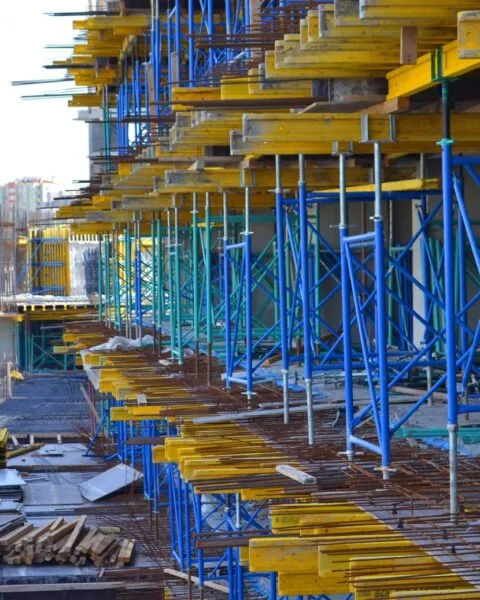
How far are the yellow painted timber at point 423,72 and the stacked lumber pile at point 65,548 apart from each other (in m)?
11.9

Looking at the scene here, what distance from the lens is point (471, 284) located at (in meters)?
20.1

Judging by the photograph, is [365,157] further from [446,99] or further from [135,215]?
[135,215]

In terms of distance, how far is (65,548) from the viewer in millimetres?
22484

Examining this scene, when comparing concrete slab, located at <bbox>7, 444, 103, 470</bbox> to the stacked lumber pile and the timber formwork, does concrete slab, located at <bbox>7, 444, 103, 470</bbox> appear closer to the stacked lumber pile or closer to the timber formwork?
the timber formwork

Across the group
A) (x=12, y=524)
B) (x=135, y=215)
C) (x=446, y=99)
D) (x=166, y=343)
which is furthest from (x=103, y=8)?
(x=446, y=99)

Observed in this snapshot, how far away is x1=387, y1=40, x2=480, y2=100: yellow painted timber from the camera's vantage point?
390 inches

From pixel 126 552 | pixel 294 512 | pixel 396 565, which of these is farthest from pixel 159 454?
pixel 396 565

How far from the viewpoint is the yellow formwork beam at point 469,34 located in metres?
8.31

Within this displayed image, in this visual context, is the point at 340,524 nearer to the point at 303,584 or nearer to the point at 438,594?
the point at 303,584

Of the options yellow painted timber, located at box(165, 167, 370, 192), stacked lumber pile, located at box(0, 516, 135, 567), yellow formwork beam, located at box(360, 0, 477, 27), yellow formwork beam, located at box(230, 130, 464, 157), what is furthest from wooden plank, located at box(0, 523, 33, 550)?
yellow formwork beam, located at box(360, 0, 477, 27)

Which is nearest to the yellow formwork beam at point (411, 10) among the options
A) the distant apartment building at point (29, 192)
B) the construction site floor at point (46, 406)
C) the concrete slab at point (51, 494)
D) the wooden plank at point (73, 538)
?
the wooden plank at point (73, 538)

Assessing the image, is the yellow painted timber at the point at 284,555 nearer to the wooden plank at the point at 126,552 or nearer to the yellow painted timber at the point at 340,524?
the yellow painted timber at the point at 340,524

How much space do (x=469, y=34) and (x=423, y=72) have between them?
2.43 meters

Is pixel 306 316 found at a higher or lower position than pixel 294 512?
higher
